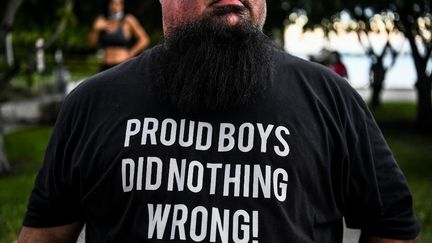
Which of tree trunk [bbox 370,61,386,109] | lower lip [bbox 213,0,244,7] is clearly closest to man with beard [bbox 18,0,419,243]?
lower lip [bbox 213,0,244,7]

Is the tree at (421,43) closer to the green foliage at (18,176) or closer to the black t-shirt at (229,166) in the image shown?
the green foliage at (18,176)

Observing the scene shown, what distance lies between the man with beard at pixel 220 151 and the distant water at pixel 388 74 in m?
23.9

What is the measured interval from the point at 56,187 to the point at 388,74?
92.0 ft

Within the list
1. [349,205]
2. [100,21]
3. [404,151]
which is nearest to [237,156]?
[349,205]

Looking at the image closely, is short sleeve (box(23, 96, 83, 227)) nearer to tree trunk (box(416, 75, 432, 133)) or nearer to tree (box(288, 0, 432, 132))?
tree (box(288, 0, 432, 132))

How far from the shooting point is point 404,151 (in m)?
11.3

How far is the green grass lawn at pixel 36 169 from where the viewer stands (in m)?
6.00

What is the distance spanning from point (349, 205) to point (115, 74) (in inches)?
26.2

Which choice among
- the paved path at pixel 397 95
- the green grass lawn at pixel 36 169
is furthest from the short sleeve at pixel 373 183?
the paved path at pixel 397 95

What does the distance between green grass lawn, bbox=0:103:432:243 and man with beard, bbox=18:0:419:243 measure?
353 centimetres

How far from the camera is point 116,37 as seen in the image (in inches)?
381

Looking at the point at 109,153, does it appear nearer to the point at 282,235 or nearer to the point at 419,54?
the point at 282,235

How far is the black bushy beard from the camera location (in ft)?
6.44

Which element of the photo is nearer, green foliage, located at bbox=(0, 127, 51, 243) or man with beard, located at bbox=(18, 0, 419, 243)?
man with beard, located at bbox=(18, 0, 419, 243)
